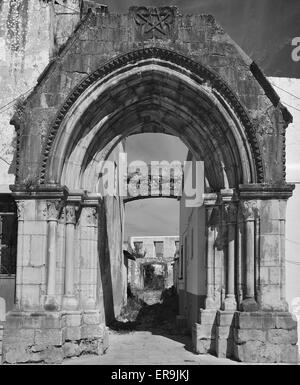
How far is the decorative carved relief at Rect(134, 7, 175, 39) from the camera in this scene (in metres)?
9.80

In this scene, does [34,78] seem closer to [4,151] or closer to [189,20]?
[4,151]

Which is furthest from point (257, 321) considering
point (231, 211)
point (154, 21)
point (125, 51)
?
point (154, 21)

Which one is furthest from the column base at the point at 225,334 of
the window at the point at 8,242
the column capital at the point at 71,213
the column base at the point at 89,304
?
the window at the point at 8,242

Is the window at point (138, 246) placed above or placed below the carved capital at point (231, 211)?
below

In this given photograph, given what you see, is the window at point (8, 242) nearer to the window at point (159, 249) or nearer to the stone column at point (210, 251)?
the stone column at point (210, 251)

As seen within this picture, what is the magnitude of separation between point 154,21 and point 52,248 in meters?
4.37

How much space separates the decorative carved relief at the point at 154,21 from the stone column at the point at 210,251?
10.1 ft

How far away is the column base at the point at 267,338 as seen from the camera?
8961 millimetres

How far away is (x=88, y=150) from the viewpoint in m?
10.2

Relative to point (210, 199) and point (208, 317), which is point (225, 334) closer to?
point (208, 317)

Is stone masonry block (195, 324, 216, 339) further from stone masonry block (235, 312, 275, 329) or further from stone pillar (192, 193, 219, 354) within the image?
stone masonry block (235, 312, 275, 329)

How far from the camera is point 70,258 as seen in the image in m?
9.69

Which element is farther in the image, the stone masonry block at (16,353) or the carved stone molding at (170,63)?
the carved stone molding at (170,63)

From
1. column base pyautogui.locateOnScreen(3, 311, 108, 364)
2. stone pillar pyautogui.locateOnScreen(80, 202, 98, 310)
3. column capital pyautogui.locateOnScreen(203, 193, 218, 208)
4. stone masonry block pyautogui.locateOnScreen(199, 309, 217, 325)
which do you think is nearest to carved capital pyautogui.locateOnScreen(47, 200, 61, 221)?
stone pillar pyautogui.locateOnScreen(80, 202, 98, 310)
